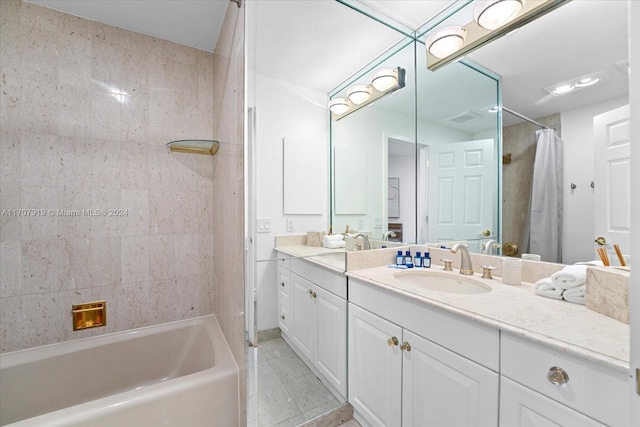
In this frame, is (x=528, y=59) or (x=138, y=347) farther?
(x=138, y=347)

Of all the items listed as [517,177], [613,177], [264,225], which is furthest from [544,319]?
[264,225]

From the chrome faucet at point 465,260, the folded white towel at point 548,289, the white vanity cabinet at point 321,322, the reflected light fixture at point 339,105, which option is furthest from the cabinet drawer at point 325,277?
the reflected light fixture at point 339,105

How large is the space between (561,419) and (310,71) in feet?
6.06

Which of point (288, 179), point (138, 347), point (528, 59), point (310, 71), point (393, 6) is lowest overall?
point (138, 347)

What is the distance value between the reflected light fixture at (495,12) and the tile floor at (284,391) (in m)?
2.02

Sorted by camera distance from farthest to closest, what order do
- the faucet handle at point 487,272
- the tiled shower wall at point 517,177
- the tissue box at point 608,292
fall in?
the faucet handle at point 487,272, the tiled shower wall at point 517,177, the tissue box at point 608,292

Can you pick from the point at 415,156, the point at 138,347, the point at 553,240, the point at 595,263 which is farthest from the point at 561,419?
the point at 138,347

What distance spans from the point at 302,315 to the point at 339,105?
1362 mm

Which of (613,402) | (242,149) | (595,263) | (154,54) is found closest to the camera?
(613,402)

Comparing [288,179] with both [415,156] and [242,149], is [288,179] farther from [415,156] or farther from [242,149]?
[415,156]

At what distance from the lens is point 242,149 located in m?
1.17

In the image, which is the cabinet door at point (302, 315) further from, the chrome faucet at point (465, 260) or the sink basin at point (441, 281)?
the chrome faucet at point (465, 260)

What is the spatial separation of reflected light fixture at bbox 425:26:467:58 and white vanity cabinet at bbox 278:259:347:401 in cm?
153

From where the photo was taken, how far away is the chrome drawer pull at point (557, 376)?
699 millimetres
